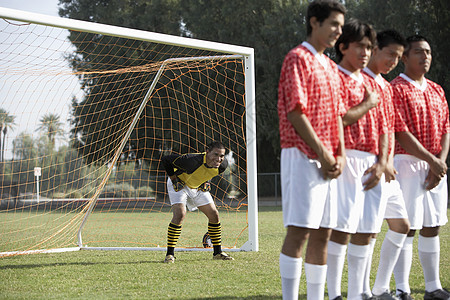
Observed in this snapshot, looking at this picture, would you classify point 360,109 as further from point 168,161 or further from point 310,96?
point 168,161

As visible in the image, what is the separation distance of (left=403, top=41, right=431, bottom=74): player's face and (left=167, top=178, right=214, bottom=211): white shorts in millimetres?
3640

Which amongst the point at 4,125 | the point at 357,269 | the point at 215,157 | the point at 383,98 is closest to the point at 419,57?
the point at 383,98

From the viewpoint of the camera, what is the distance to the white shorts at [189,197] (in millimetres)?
7305

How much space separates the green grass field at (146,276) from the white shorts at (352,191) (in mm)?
1242

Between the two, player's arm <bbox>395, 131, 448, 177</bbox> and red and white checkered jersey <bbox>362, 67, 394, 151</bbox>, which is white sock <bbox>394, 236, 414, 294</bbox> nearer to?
player's arm <bbox>395, 131, 448, 177</bbox>

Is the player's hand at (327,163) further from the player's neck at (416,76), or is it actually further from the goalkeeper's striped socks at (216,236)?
the goalkeeper's striped socks at (216,236)

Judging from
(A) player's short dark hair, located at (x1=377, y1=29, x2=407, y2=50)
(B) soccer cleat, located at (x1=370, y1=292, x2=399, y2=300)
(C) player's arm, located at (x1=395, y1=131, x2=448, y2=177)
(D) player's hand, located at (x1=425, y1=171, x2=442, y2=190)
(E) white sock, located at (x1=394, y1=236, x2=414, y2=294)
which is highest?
(A) player's short dark hair, located at (x1=377, y1=29, x2=407, y2=50)

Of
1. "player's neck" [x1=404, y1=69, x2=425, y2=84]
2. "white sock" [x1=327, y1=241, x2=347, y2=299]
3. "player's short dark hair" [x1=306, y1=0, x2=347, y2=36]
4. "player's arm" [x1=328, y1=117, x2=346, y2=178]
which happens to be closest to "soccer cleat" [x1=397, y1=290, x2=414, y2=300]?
"white sock" [x1=327, y1=241, x2=347, y2=299]

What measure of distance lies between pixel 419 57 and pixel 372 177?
1.24 meters

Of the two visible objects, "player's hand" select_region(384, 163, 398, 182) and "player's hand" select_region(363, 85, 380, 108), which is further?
"player's hand" select_region(384, 163, 398, 182)

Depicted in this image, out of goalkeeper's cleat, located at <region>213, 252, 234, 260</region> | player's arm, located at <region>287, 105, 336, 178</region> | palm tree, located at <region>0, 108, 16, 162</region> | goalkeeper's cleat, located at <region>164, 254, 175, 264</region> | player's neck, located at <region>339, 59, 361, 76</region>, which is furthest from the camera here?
palm tree, located at <region>0, 108, 16, 162</region>

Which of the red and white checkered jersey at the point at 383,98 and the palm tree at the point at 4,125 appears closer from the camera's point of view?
the red and white checkered jersey at the point at 383,98

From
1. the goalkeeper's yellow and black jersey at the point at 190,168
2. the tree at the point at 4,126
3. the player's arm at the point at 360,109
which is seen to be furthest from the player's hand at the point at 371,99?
the tree at the point at 4,126

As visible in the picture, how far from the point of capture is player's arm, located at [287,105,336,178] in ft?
10.8
